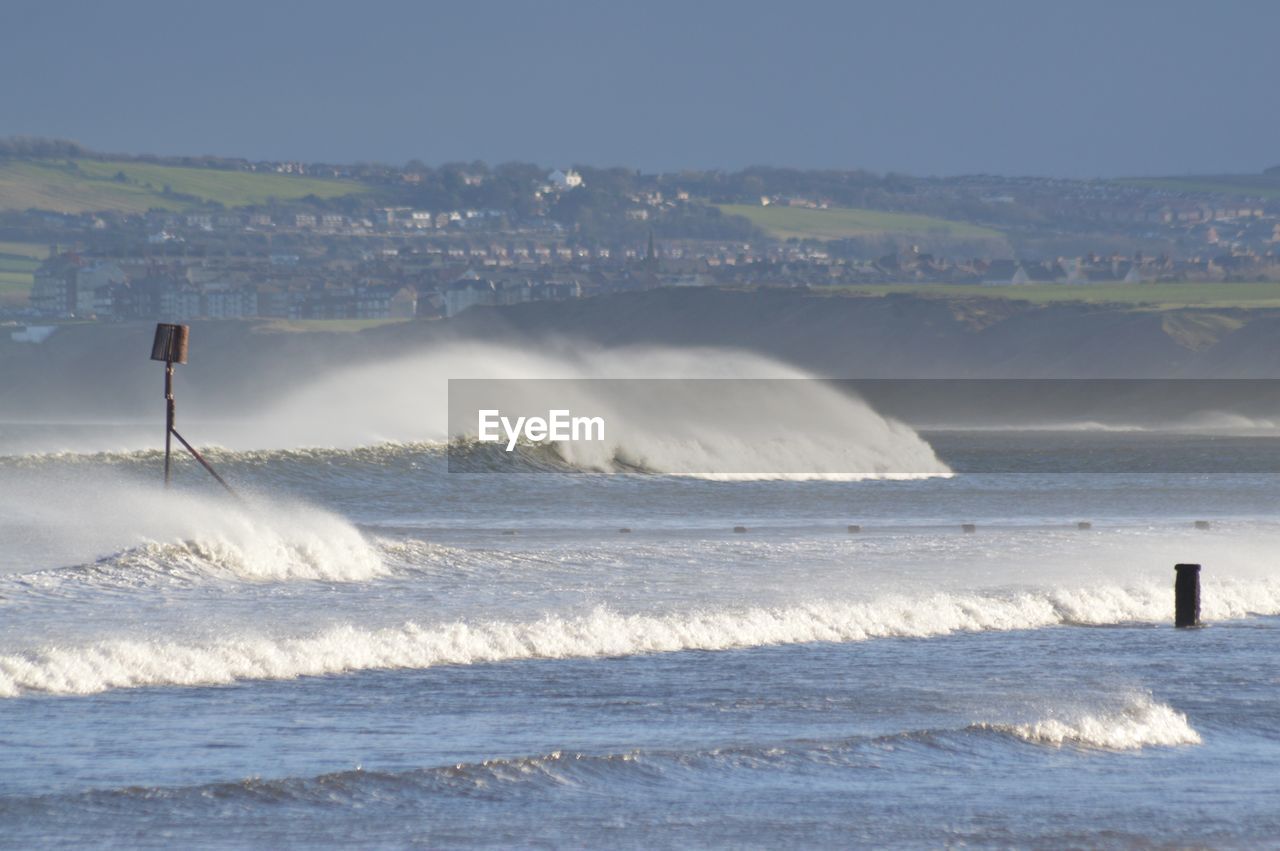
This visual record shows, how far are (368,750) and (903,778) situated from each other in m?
3.31

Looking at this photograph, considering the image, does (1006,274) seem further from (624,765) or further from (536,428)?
(624,765)

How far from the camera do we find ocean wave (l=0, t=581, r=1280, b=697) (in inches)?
581

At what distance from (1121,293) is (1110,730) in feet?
404

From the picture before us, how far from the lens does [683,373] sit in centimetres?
10044

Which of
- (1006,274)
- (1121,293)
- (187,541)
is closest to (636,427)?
(187,541)

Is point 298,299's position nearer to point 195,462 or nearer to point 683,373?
point 683,373

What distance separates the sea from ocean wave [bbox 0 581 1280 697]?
0.04 meters

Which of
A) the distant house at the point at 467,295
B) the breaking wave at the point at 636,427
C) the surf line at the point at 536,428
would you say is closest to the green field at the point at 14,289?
the distant house at the point at 467,295

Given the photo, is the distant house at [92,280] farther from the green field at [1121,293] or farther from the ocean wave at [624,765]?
the ocean wave at [624,765]

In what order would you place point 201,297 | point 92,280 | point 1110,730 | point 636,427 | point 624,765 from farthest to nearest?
point 92,280 < point 201,297 < point 636,427 < point 1110,730 < point 624,765

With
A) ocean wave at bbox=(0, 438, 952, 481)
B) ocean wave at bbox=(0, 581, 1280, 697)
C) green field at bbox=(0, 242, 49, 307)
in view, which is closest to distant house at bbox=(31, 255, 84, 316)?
green field at bbox=(0, 242, 49, 307)

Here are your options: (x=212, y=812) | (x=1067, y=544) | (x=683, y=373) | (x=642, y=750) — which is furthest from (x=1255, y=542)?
(x=683, y=373)

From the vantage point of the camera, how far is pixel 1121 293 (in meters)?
133

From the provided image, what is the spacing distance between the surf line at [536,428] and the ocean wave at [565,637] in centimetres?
2437
